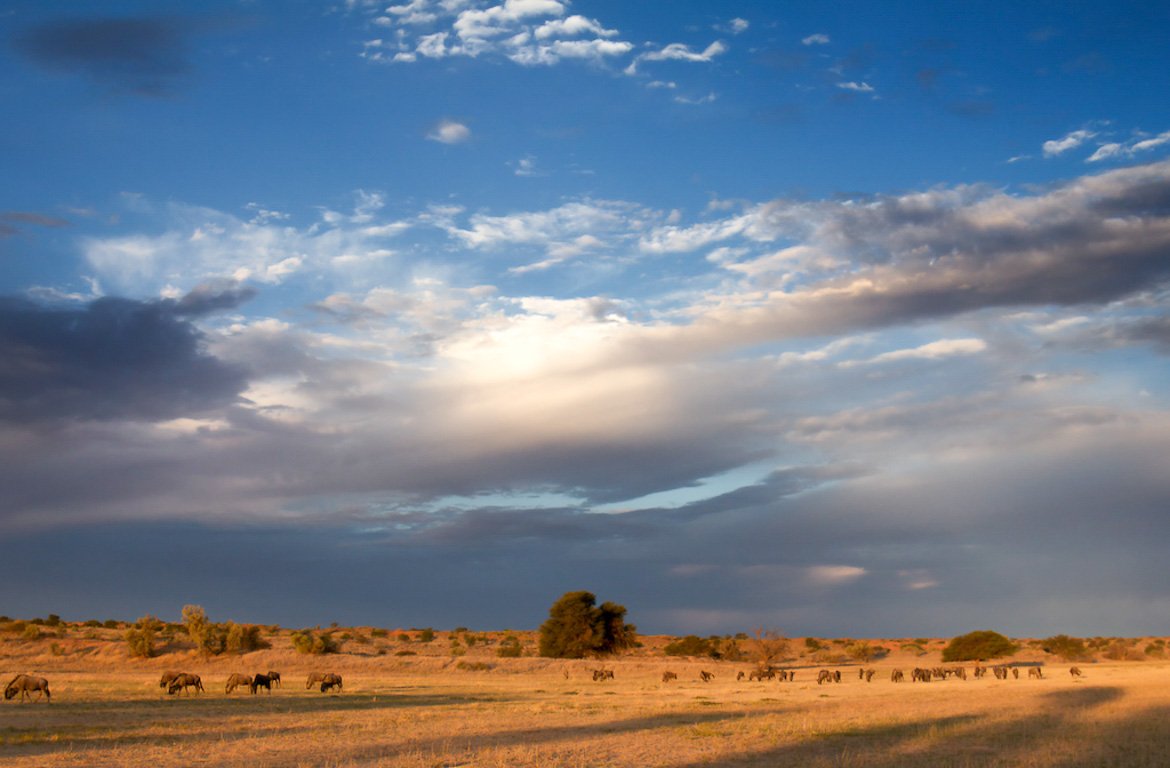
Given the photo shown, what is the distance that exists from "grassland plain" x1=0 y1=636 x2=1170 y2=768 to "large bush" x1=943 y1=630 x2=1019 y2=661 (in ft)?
111

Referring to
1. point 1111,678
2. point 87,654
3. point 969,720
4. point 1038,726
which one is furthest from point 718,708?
point 87,654

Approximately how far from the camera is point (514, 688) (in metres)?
49.0

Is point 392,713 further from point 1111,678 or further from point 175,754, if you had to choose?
point 1111,678

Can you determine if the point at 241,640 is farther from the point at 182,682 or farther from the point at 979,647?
the point at 979,647

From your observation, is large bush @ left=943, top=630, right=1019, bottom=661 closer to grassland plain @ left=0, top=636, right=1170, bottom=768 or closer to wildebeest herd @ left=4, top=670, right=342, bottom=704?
grassland plain @ left=0, top=636, right=1170, bottom=768

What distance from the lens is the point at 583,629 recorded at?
245 ft

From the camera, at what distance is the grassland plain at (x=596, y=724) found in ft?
70.2

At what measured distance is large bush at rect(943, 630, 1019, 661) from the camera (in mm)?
88062

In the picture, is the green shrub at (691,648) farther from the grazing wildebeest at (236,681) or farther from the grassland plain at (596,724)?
the grazing wildebeest at (236,681)

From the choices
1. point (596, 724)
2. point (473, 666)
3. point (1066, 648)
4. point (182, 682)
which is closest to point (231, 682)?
point (182, 682)

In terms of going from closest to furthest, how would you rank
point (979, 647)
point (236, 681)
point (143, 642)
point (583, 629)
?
point (236, 681) → point (143, 642) → point (583, 629) → point (979, 647)

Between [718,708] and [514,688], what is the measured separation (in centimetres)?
1608

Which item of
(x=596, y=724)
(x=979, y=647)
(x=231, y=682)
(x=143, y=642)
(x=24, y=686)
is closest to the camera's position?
(x=596, y=724)

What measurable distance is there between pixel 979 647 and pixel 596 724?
7027 centimetres
